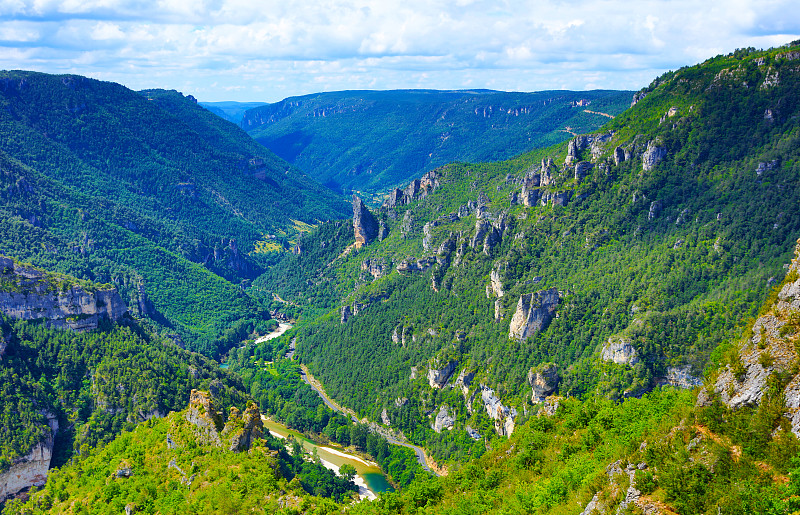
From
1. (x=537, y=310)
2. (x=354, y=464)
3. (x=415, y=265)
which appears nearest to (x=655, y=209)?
(x=537, y=310)

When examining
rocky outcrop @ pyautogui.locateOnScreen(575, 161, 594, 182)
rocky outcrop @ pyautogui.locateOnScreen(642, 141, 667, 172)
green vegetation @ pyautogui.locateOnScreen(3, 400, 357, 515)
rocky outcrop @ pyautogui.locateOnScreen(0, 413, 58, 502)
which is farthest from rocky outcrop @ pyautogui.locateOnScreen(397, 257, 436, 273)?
rocky outcrop @ pyautogui.locateOnScreen(0, 413, 58, 502)

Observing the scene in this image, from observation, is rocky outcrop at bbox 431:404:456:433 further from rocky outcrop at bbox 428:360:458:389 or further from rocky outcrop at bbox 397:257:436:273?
rocky outcrop at bbox 397:257:436:273

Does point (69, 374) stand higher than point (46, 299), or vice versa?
point (46, 299)

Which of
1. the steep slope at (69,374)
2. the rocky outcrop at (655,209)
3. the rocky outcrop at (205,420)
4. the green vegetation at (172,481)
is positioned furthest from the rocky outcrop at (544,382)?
the steep slope at (69,374)

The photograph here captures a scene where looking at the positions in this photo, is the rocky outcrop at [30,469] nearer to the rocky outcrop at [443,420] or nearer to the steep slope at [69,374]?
the steep slope at [69,374]

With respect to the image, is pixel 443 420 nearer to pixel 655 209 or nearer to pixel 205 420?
pixel 205 420

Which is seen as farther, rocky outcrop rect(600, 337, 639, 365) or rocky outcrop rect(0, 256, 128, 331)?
rocky outcrop rect(0, 256, 128, 331)
